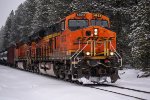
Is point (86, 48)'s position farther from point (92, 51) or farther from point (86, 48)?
point (92, 51)

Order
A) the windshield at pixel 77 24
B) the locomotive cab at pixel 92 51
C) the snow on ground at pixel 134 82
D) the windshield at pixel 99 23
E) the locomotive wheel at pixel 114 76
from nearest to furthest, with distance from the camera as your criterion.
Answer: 1. the snow on ground at pixel 134 82
2. the locomotive cab at pixel 92 51
3. the locomotive wheel at pixel 114 76
4. the windshield at pixel 77 24
5. the windshield at pixel 99 23

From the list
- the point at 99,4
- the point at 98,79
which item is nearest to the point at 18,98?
the point at 98,79

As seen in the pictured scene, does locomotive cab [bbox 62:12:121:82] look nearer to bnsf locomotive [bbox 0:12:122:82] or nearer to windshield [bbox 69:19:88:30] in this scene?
bnsf locomotive [bbox 0:12:122:82]

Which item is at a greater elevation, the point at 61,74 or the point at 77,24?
the point at 77,24

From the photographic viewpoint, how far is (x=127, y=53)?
2842 cm

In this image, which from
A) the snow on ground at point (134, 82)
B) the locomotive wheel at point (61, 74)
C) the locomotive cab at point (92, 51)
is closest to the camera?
the snow on ground at point (134, 82)

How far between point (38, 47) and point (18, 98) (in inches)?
583

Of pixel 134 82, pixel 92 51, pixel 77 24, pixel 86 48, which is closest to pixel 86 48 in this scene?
pixel 86 48

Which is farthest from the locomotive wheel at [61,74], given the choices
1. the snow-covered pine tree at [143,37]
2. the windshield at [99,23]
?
the snow-covered pine tree at [143,37]

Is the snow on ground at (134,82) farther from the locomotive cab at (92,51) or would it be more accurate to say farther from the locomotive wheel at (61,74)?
the locomotive wheel at (61,74)

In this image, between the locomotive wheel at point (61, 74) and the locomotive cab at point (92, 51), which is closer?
the locomotive cab at point (92, 51)

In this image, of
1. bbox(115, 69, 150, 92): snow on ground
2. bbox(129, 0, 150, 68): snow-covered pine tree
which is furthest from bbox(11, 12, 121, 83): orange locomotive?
bbox(129, 0, 150, 68): snow-covered pine tree

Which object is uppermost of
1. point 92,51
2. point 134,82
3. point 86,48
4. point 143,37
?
point 143,37

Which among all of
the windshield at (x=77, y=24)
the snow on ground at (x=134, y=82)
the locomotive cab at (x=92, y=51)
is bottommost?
the snow on ground at (x=134, y=82)
